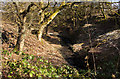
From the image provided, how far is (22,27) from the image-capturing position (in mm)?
6777

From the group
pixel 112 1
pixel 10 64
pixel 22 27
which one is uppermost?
pixel 112 1

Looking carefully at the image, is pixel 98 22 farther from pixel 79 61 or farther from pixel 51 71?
pixel 51 71

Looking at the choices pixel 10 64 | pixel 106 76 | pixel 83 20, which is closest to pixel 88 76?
pixel 106 76

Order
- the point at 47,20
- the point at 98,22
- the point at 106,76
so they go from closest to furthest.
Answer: the point at 106,76
the point at 47,20
the point at 98,22

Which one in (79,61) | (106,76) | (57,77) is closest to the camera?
(57,77)

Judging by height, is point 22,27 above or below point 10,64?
above

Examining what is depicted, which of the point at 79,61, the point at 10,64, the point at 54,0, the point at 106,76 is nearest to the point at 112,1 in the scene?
the point at 54,0

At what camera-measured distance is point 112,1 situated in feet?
32.7

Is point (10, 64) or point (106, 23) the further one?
point (106, 23)

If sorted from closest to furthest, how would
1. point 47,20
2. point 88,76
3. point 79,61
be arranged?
point 88,76 < point 79,61 < point 47,20

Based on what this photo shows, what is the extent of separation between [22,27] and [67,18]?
1788 cm

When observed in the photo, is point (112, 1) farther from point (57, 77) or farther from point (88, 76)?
point (57, 77)

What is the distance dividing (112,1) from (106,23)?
8.04 meters

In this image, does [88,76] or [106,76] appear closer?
[106,76]
